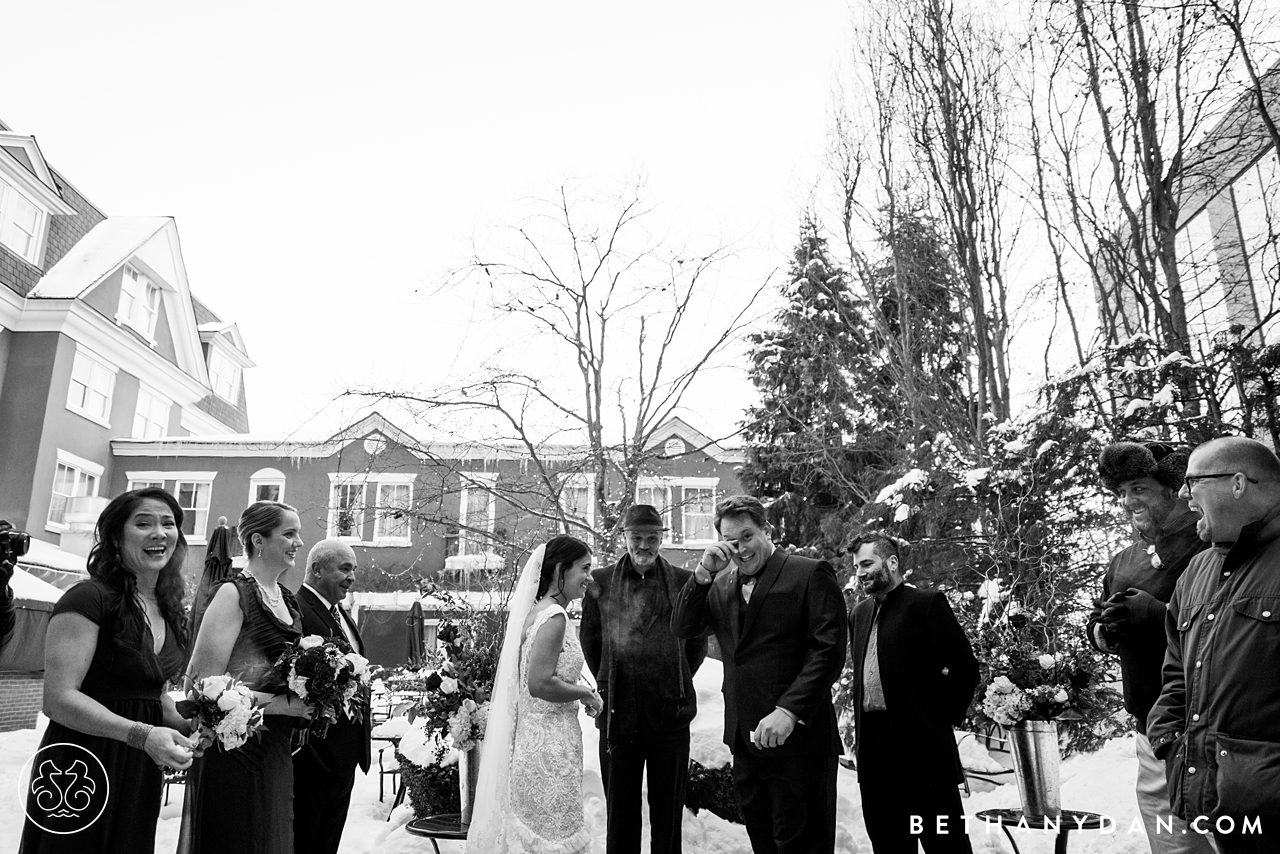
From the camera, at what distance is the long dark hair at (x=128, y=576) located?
327cm

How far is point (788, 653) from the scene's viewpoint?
14.4 feet

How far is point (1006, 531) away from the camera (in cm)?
967

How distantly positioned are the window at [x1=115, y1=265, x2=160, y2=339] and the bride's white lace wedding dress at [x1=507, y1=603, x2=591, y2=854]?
1077 inches

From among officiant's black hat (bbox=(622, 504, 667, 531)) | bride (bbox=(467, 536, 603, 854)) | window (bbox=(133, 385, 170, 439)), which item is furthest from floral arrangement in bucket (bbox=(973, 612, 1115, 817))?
window (bbox=(133, 385, 170, 439))

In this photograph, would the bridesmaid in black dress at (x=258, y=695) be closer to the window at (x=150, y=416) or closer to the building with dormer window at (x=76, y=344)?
the building with dormer window at (x=76, y=344)

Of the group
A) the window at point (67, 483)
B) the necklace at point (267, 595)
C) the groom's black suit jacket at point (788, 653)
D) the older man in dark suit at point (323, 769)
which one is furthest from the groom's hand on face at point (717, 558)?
the window at point (67, 483)

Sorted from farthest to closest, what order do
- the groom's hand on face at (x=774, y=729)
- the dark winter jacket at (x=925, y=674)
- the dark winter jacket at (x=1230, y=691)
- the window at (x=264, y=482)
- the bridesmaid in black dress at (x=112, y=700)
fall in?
the window at (x=264, y=482), the dark winter jacket at (x=925, y=674), the groom's hand on face at (x=774, y=729), the bridesmaid in black dress at (x=112, y=700), the dark winter jacket at (x=1230, y=691)

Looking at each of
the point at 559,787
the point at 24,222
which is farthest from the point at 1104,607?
the point at 24,222

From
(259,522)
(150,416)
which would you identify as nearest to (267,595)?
(259,522)

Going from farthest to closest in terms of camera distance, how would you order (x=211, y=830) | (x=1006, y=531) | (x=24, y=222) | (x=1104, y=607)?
(x=24, y=222), (x=1006, y=531), (x=1104, y=607), (x=211, y=830)

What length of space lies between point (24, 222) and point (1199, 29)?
28662 mm

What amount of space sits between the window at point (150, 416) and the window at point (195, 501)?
7.42 feet

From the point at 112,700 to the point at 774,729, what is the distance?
2.71m

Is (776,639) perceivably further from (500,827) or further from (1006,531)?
(1006,531)
